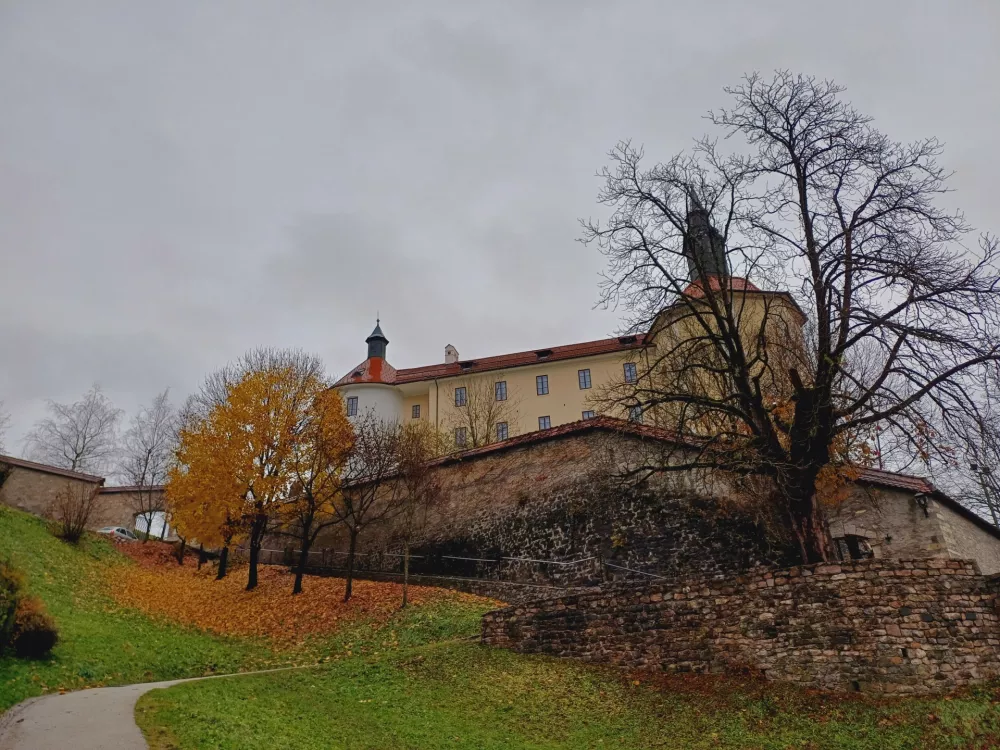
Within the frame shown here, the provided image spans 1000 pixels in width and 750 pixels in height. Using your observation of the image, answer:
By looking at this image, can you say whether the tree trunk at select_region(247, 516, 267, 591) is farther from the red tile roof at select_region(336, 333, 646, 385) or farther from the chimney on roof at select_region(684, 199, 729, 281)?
the red tile roof at select_region(336, 333, 646, 385)

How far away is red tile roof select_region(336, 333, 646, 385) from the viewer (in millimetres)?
42062

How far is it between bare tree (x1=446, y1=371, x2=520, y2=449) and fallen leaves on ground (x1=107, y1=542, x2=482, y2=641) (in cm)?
1635

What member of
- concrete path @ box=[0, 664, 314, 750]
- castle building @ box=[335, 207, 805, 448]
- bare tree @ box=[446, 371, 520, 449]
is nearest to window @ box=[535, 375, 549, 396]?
castle building @ box=[335, 207, 805, 448]

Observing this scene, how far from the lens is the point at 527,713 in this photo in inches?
413

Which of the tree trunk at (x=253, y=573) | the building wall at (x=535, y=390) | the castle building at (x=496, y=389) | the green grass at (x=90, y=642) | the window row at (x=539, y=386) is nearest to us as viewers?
the green grass at (x=90, y=642)

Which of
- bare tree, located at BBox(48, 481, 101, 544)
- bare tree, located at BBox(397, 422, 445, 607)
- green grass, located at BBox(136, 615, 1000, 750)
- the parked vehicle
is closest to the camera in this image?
green grass, located at BBox(136, 615, 1000, 750)

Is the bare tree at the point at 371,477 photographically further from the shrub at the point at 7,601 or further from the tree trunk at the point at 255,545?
the shrub at the point at 7,601

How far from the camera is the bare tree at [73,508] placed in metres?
23.2

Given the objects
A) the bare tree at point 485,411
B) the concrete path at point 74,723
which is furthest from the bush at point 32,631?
the bare tree at point 485,411

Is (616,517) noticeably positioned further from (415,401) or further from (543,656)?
(415,401)

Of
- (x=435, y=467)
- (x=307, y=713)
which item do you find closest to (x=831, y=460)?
(x=307, y=713)

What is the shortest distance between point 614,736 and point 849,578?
471cm

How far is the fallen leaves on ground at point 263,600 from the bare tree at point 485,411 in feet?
53.7

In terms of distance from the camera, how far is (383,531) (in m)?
24.3
